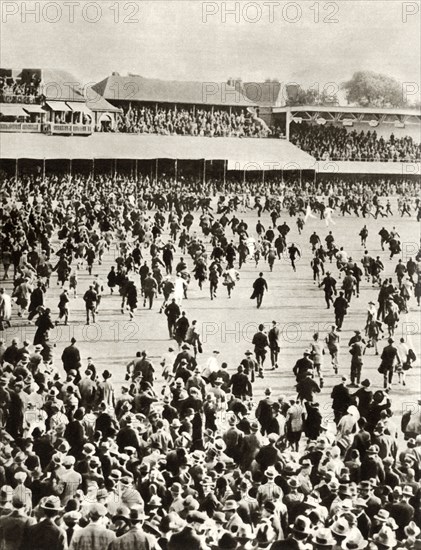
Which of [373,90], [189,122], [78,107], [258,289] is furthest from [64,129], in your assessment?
[373,90]

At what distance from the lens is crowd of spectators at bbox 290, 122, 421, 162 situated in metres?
21.8

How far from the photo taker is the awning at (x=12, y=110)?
15047 mm

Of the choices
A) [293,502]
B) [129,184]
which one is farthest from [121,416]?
[129,184]

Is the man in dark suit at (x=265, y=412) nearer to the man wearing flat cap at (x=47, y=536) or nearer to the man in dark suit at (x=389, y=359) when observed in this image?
the man in dark suit at (x=389, y=359)

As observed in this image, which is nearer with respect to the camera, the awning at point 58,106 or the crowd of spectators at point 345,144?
the awning at point 58,106

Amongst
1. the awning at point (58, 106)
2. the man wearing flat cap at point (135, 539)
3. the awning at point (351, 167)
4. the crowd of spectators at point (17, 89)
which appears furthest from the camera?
the awning at point (351, 167)

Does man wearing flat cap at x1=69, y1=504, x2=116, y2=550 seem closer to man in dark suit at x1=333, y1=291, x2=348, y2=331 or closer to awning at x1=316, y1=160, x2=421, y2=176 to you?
man in dark suit at x1=333, y1=291, x2=348, y2=331

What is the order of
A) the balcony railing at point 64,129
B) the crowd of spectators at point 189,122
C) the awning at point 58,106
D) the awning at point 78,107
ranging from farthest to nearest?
the crowd of spectators at point 189,122, the balcony railing at point 64,129, the awning at point 78,107, the awning at point 58,106

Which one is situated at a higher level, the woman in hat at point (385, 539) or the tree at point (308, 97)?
the tree at point (308, 97)

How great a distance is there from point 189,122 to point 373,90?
24.3ft

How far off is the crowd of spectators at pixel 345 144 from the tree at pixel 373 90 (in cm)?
463

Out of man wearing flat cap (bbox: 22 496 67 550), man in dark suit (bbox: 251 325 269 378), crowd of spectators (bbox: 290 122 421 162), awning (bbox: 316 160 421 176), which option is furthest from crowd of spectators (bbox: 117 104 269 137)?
man wearing flat cap (bbox: 22 496 67 550)

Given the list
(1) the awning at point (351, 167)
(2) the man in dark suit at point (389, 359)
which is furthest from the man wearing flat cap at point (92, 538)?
(1) the awning at point (351, 167)

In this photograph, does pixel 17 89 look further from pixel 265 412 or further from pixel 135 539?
pixel 135 539
